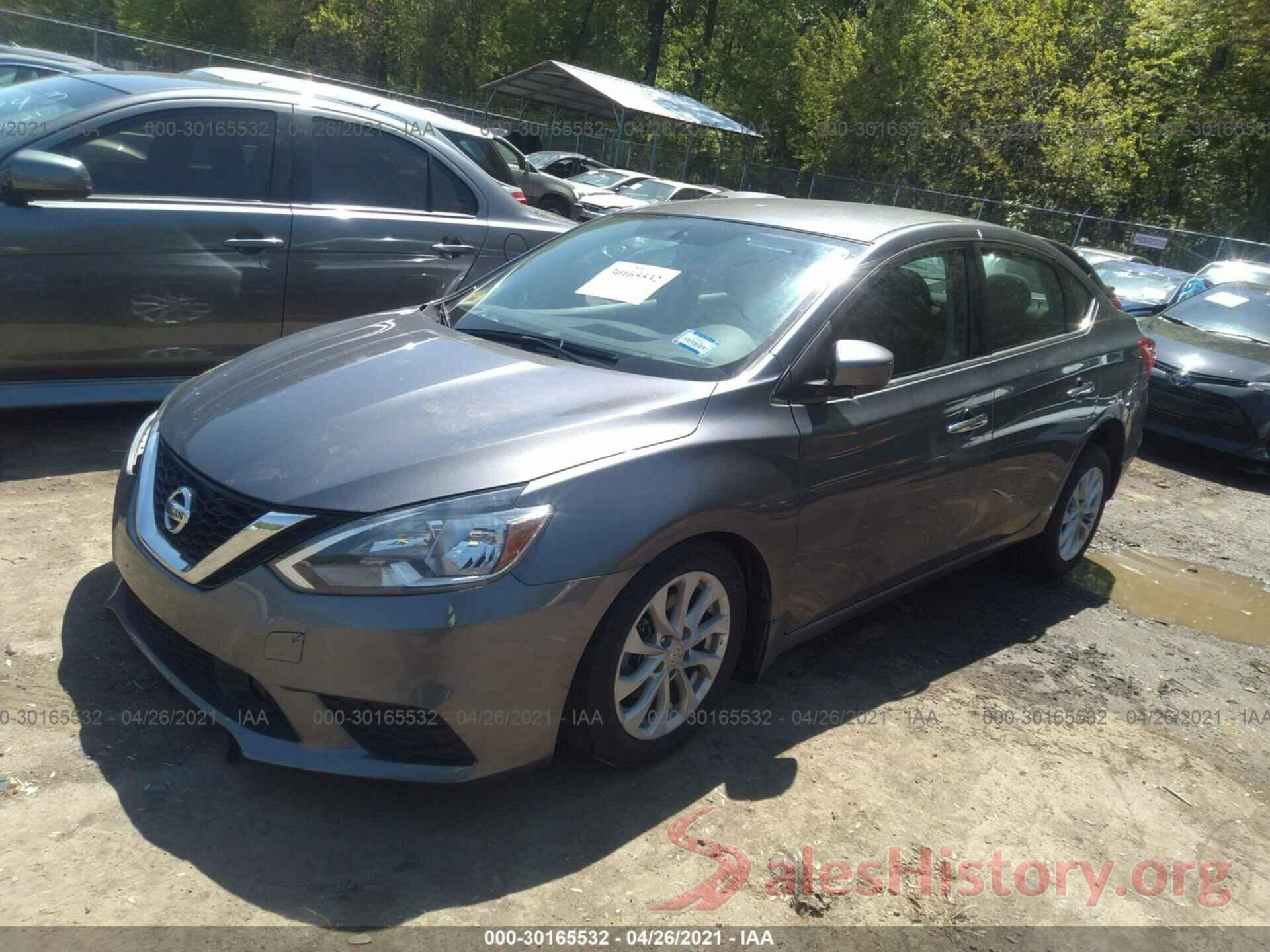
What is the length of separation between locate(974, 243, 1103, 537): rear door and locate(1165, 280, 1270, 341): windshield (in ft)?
18.3

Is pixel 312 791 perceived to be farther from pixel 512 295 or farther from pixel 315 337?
pixel 512 295

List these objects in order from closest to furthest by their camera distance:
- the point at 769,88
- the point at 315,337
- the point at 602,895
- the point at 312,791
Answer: the point at 602,895 < the point at 312,791 < the point at 315,337 < the point at 769,88

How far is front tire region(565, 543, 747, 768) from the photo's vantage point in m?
2.89

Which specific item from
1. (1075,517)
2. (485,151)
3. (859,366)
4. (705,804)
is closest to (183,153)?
(859,366)

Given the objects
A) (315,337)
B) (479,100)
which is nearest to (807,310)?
(315,337)

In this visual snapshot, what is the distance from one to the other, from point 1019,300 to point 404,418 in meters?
2.90

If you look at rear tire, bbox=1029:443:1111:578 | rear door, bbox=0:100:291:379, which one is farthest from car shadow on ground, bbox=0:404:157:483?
rear tire, bbox=1029:443:1111:578

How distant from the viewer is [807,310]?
11.8ft

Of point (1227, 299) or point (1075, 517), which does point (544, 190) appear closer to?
point (1227, 299)

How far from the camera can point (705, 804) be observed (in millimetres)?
3145

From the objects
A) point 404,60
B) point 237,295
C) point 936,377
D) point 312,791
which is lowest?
point 312,791

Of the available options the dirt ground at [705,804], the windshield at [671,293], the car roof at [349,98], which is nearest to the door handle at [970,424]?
the windshield at [671,293]

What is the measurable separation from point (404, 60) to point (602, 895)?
4636 centimetres

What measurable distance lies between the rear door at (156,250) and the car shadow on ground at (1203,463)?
6.58m
